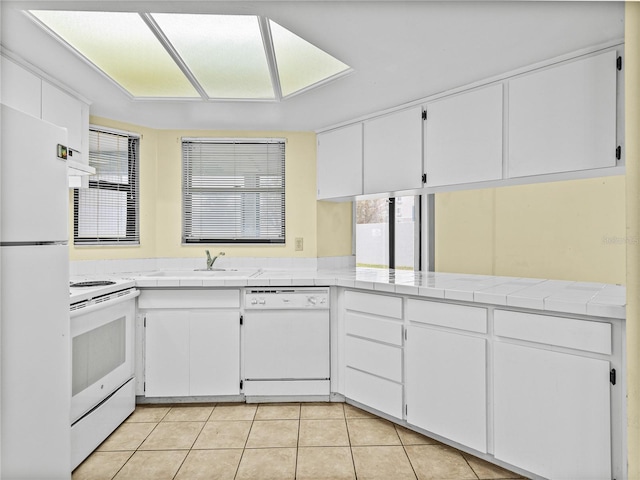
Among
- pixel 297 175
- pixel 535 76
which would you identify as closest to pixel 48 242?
pixel 297 175

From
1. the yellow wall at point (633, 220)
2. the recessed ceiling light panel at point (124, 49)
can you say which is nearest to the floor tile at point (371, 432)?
the yellow wall at point (633, 220)

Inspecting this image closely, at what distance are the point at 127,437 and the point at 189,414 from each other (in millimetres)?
387

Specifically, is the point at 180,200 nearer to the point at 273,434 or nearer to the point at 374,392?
the point at 273,434

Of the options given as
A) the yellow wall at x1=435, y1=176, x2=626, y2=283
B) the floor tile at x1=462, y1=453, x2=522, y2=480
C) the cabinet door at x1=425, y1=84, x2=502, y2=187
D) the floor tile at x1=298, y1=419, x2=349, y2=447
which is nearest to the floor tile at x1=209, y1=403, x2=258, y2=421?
the floor tile at x1=298, y1=419, x2=349, y2=447

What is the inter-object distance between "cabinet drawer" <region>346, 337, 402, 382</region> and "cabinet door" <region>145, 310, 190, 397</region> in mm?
1145

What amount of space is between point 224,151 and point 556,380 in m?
2.85

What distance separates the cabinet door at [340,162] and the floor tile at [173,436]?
1.95 m

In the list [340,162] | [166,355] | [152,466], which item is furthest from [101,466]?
[340,162]

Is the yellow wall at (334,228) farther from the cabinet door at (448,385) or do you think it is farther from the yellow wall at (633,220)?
the yellow wall at (633,220)

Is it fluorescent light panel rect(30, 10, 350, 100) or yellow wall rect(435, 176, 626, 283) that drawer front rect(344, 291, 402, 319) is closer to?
yellow wall rect(435, 176, 626, 283)

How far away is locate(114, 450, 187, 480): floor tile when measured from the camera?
5.89 feet

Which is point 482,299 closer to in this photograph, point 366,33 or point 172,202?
point 366,33

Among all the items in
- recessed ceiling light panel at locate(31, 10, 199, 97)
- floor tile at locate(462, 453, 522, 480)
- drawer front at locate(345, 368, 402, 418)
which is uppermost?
recessed ceiling light panel at locate(31, 10, 199, 97)

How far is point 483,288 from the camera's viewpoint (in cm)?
199
